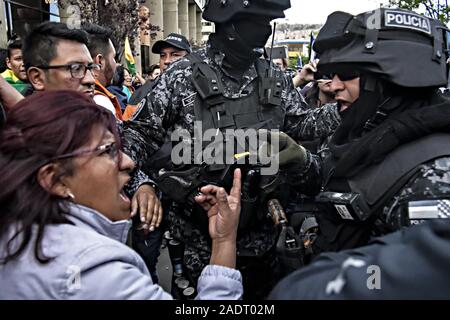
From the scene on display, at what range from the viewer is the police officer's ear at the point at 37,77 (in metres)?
2.55

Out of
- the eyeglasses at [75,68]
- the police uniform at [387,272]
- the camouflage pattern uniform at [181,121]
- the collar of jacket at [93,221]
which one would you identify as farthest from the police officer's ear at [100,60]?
the police uniform at [387,272]

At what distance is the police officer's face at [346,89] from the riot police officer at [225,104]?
1.85 ft

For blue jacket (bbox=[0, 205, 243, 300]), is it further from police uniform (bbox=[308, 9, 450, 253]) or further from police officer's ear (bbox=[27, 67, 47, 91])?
police officer's ear (bbox=[27, 67, 47, 91])

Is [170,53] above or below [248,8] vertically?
above

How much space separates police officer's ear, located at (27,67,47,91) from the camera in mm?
2549

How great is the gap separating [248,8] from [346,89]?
83cm

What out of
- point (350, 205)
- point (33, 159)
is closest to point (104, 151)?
point (33, 159)

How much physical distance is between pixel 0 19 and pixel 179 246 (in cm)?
714

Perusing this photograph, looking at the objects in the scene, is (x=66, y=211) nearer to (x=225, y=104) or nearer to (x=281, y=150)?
(x=281, y=150)

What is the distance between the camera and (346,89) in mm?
1757

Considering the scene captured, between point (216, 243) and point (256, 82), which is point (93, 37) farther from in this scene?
point (216, 243)

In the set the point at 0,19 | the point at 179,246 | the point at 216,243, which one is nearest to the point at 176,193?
the point at 179,246

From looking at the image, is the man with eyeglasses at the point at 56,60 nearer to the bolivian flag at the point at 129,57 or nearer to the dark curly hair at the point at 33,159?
the dark curly hair at the point at 33,159

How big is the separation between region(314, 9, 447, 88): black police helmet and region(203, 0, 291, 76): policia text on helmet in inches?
30.2
